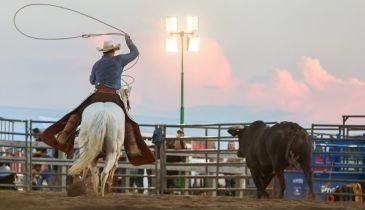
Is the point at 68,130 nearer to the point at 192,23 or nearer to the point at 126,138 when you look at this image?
the point at 126,138

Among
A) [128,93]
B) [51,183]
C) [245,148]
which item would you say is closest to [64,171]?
[51,183]

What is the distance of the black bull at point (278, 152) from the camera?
11344 mm

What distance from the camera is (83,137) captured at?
9.10 m

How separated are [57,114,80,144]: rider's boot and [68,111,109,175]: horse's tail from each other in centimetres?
63

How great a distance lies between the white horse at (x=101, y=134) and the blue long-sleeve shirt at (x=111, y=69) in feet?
1.50

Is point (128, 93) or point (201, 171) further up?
point (128, 93)

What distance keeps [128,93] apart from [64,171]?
4.98 meters

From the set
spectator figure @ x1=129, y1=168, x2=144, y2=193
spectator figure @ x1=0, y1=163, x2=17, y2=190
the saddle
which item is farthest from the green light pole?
the saddle

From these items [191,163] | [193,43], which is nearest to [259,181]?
[191,163]

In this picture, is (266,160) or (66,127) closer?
(66,127)

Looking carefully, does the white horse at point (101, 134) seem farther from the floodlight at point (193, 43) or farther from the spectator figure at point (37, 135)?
the floodlight at point (193, 43)

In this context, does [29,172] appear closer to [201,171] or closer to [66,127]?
[201,171]

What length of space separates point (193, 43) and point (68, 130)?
14291mm

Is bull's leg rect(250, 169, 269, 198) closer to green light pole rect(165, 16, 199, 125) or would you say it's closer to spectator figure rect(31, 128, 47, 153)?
spectator figure rect(31, 128, 47, 153)
